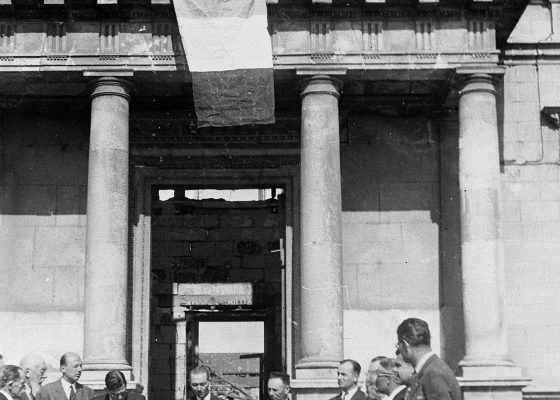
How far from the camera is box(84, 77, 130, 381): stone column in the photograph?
59.4ft

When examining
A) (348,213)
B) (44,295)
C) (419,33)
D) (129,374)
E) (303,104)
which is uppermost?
(419,33)

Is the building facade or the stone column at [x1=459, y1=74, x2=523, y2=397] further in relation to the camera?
Result: the building facade

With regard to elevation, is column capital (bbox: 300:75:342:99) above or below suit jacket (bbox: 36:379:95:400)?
above

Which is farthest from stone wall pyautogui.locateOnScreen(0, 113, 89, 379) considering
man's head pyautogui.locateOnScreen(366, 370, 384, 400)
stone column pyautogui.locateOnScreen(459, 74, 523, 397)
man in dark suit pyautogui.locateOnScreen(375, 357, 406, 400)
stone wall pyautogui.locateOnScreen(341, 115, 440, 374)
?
man in dark suit pyautogui.locateOnScreen(375, 357, 406, 400)

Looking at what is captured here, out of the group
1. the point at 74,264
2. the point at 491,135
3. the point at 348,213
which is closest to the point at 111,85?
A: the point at 74,264

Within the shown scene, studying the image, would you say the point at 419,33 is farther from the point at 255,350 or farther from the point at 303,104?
the point at 255,350

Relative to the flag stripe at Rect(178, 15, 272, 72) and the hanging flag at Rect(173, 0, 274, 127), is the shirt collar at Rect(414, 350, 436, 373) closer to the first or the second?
the hanging flag at Rect(173, 0, 274, 127)

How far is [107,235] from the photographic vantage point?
18531mm

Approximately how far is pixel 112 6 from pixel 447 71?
6.28 meters

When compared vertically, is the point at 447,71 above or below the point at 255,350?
above

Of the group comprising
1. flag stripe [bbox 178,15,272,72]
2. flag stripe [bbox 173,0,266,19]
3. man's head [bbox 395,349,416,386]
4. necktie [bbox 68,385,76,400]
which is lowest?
necktie [bbox 68,385,76,400]

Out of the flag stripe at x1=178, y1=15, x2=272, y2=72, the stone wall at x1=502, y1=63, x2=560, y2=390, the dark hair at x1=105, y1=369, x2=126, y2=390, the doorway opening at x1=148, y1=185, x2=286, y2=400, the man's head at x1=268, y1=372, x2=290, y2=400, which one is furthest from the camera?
the doorway opening at x1=148, y1=185, x2=286, y2=400

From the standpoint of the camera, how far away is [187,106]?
21.7 meters

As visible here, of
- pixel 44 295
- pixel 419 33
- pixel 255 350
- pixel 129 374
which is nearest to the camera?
pixel 129 374
